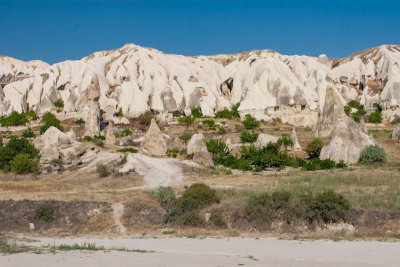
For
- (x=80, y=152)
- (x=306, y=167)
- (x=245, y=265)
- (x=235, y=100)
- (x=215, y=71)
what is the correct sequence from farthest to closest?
(x=215, y=71) < (x=235, y=100) < (x=80, y=152) < (x=306, y=167) < (x=245, y=265)

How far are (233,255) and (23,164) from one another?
→ 2087 centimetres

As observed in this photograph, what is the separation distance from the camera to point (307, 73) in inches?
3120

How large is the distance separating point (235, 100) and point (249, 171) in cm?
4886

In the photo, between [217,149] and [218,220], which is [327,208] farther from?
[217,149]

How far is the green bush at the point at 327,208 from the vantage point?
13516 mm

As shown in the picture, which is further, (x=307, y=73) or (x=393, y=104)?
(x=307, y=73)

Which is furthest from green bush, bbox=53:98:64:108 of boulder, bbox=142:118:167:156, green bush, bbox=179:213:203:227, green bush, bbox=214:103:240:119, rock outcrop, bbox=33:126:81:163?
green bush, bbox=179:213:203:227

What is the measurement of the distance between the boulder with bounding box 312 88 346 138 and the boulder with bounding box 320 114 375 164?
1235 centimetres

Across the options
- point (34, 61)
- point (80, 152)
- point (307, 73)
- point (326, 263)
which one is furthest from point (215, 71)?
point (326, 263)

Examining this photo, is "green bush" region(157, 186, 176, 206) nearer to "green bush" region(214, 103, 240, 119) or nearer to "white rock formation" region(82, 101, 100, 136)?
"white rock formation" region(82, 101, 100, 136)

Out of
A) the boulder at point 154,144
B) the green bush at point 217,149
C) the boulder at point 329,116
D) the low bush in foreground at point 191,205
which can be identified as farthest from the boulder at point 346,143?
the low bush in foreground at point 191,205

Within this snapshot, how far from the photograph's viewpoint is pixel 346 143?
28.1 meters

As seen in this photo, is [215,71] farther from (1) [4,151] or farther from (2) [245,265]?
(2) [245,265]

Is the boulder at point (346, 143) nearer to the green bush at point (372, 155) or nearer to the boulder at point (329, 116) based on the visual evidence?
the green bush at point (372, 155)
